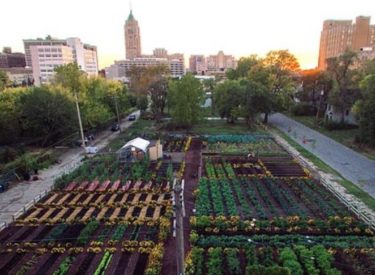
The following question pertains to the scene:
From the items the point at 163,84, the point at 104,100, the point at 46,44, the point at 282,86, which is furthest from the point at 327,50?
the point at 46,44

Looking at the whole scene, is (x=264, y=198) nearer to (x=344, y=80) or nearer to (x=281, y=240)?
(x=281, y=240)

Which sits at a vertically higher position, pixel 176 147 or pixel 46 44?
pixel 46 44

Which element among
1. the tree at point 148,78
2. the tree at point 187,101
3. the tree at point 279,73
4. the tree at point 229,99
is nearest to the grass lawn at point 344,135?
the tree at point 279,73

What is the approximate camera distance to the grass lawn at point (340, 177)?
1684 centimetres

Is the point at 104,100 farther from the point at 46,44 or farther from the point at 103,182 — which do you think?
the point at 46,44

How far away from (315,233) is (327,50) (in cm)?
11478

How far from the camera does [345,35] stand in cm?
10138

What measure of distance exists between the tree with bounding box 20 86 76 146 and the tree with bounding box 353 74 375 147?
29.6 meters

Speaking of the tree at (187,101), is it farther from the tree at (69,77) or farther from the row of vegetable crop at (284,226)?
the row of vegetable crop at (284,226)

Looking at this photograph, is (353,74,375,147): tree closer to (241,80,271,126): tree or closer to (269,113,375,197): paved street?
(269,113,375,197): paved street

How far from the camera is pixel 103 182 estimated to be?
20203 millimetres

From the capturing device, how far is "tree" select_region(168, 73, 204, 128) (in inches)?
1406

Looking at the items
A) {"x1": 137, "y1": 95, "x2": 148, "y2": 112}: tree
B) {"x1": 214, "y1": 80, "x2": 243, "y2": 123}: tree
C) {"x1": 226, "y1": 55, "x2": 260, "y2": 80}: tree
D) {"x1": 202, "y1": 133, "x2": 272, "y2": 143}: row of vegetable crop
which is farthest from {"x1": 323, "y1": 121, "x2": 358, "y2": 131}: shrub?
{"x1": 137, "y1": 95, "x2": 148, "y2": 112}: tree

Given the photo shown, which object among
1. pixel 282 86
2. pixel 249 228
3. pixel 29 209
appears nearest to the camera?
pixel 249 228
